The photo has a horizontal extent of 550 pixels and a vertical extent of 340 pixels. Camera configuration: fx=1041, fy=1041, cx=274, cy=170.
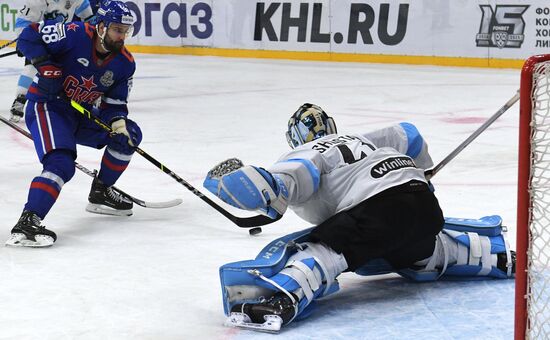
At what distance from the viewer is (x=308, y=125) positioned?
2926 mm

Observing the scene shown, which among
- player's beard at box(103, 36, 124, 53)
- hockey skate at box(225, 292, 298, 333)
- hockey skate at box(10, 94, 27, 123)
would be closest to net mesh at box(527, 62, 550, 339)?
hockey skate at box(225, 292, 298, 333)

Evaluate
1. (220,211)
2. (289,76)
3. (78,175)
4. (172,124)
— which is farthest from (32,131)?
(289,76)

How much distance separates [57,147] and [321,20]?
665 cm

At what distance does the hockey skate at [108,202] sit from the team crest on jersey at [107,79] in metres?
0.43

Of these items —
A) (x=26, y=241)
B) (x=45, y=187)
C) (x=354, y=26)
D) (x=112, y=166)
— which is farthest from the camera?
(x=354, y=26)

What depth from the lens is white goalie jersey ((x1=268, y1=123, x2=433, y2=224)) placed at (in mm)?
2713

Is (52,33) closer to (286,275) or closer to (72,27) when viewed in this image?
(72,27)

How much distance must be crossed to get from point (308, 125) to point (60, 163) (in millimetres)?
1146

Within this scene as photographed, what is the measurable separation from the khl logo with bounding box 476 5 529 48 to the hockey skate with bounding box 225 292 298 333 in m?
6.81

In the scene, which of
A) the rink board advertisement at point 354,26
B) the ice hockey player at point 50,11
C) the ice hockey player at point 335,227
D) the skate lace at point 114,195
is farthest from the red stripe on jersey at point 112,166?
the rink board advertisement at point 354,26

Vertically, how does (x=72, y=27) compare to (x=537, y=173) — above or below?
above

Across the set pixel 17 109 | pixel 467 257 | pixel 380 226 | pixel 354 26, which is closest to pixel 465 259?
pixel 467 257

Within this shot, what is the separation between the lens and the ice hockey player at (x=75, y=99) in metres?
3.66

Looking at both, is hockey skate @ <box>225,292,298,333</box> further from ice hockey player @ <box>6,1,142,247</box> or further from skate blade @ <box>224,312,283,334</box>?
ice hockey player @ <box>6,1,142,247</box>
